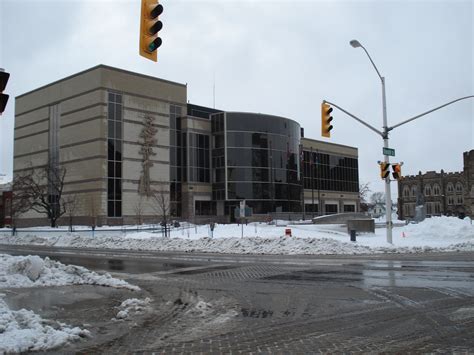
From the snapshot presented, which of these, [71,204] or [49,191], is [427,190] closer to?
[71,204]

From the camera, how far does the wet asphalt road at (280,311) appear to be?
23.8 ft

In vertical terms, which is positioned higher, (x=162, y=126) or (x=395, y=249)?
(x=162, y=126)

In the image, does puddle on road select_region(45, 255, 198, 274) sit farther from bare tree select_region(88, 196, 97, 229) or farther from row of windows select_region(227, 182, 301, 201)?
row of windows select_region(227, 182, 301, 201)

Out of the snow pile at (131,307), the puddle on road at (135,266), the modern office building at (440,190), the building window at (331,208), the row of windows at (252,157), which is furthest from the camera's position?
the modern office building at (440,190)

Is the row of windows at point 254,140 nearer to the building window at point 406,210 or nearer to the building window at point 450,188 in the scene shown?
the building window at point 406,210

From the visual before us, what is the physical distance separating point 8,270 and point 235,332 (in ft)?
32.3

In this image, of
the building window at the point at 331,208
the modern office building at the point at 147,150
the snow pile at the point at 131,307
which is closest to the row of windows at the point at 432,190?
the building window at the point at 331,208

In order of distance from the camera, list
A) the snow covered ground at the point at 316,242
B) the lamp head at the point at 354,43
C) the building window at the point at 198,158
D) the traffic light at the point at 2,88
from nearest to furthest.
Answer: the traffic light at the point at 2,88 → the lamp head at the point at 354,43 → the snow covered ground at the point at 316,242 → the building window at the point at 198,158

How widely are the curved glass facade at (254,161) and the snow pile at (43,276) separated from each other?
168 feet

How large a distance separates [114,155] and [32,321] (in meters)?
54.4

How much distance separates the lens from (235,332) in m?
8.14

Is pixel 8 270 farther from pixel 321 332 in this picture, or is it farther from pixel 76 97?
pixel 76 97

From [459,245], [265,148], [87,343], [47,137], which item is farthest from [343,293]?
[47,137]

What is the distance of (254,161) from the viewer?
67.4m
